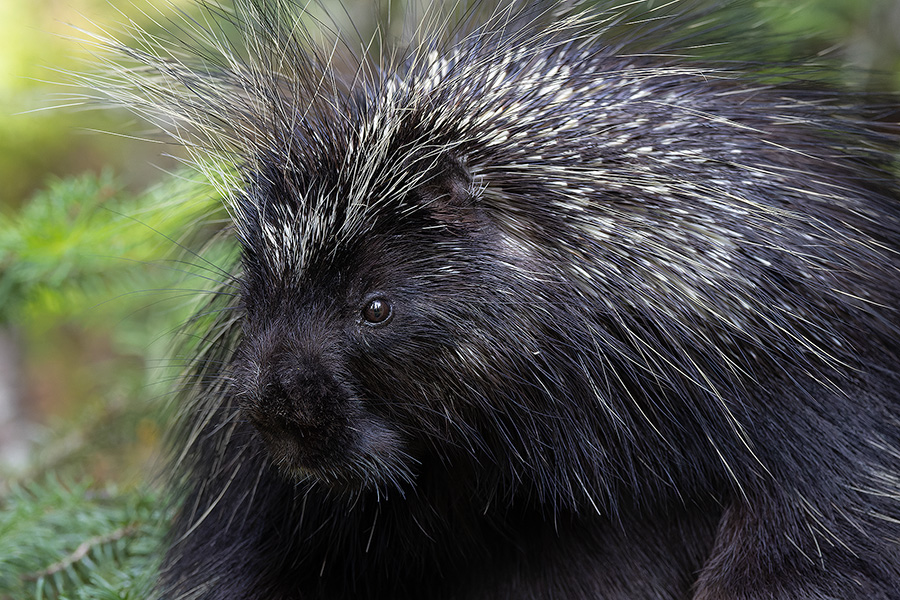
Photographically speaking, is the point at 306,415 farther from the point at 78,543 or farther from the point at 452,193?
the point at 78,543

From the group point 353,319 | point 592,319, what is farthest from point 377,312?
point 592,319

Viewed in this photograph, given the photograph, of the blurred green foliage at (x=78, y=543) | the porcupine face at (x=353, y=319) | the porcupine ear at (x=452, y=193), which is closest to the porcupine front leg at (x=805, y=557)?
the porcupine face at (x=353, y=319)

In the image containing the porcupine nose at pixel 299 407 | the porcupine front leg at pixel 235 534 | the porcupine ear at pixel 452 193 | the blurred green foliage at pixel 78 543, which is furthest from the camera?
the blurred green foliage at pixel 78 543

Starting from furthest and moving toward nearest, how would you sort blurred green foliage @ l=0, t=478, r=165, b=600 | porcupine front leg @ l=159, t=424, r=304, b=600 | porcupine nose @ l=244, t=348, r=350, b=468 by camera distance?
blurred green foliage @ l=0, t=478, r=165, b=600 < porcupine front leg @ l=159, t=424, r=304, b=600 < porcupine nose @ l=244, t=348, r=350, b=468

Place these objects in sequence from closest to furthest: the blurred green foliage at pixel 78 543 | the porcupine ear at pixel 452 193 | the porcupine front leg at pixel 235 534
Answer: the porcupine ear at pixel 452 193 → the porcupine front leg at pixel 235 534 → the blurred green foliage at pixel 78 543

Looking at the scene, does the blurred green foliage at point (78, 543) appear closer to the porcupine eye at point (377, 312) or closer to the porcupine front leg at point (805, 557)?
the porcupine eye at point (377, 312)

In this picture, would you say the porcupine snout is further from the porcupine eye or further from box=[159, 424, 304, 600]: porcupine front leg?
box=[159, 424, 304, 600]: porcupine front leg

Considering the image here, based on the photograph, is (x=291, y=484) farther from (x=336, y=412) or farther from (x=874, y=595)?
(x=874, y=595)

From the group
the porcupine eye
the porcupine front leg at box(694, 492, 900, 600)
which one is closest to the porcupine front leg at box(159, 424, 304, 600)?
the porcupine eye
